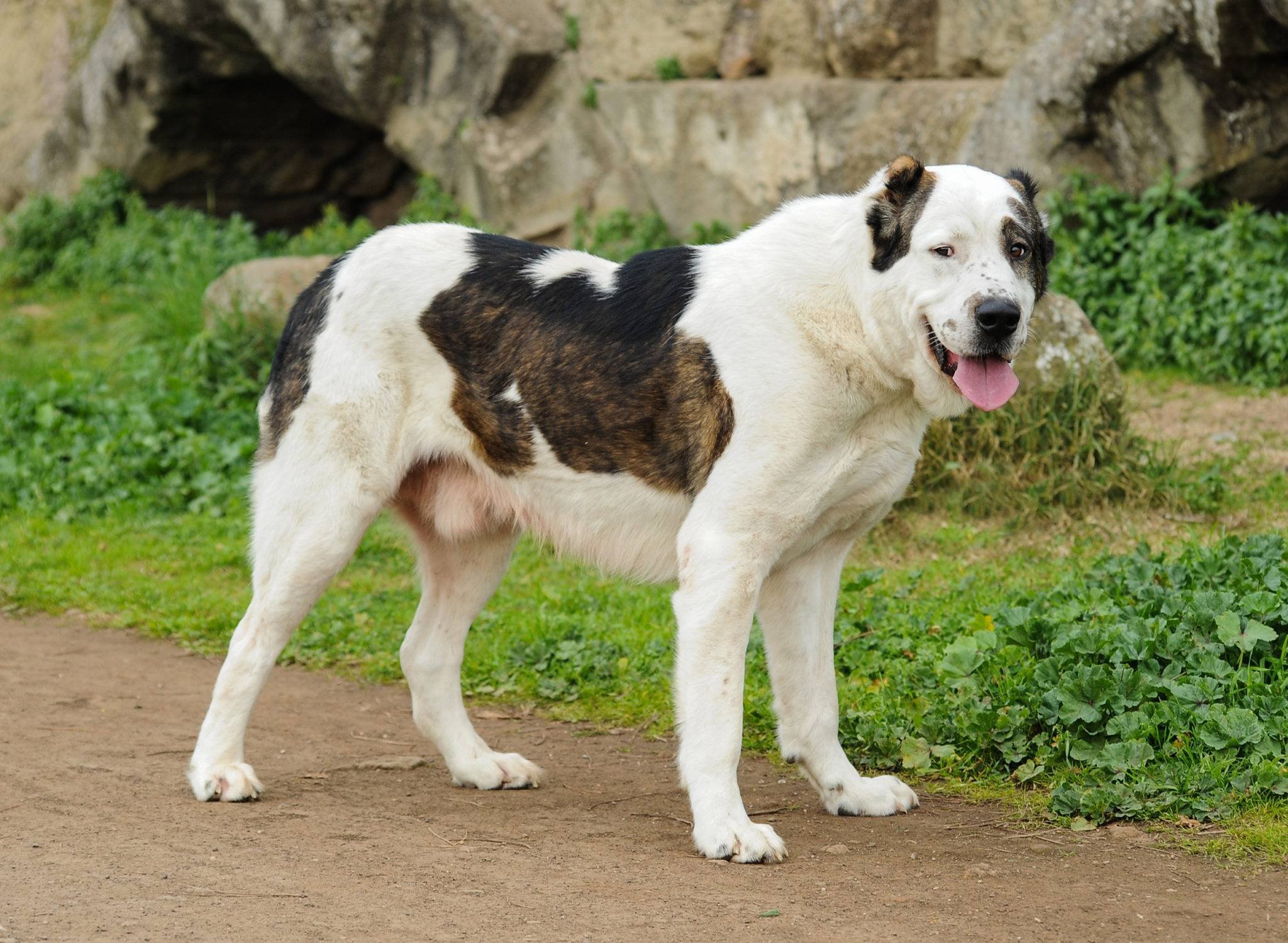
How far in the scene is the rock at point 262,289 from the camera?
996cm

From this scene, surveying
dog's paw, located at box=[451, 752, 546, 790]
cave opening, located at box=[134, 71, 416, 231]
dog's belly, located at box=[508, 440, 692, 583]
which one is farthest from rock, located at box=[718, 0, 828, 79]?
dog's paw, located at box=[451, 752, 546, 790]

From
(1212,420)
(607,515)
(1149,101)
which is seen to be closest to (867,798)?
(607,515)

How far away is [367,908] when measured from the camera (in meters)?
3.60

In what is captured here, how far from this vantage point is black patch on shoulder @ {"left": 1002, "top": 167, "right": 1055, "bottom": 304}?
409 centimetres

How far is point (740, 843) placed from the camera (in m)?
4.02

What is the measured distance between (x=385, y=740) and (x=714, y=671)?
182 centimetres

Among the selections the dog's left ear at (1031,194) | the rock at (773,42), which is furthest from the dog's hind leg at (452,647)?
the rock at (773,42)

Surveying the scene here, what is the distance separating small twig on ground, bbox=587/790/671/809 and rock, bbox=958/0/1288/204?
5751 mm

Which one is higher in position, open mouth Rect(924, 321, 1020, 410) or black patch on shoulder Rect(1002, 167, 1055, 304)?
black patch on shoulder Rect(1002, 167, 1055, 304)

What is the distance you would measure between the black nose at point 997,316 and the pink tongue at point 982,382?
0.10 metres

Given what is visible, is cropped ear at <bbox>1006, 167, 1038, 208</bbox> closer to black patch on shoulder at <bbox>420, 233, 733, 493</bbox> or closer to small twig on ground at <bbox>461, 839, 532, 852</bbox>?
black patch on shoulder at <bbox>420, 233, 733, 493</bbox>

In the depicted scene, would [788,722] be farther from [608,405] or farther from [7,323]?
[7,323]

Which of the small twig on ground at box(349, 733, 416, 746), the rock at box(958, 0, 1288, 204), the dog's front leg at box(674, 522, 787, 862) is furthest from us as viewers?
the rock at box(958, 0, 1288, 204)

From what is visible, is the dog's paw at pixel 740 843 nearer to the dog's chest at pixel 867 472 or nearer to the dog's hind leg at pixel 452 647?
the dog's chest at pixel 867 472
